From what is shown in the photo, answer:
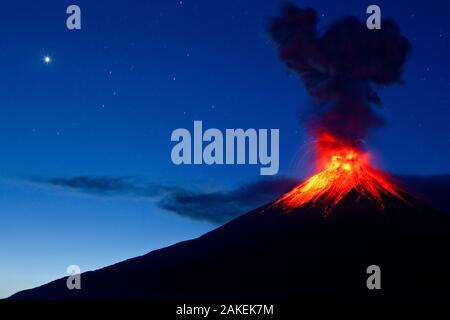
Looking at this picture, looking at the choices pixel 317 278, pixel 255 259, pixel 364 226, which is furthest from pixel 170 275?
pixel 364 226

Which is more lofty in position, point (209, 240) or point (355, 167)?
point (355, 167)

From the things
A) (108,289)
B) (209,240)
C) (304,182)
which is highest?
(304,182)
